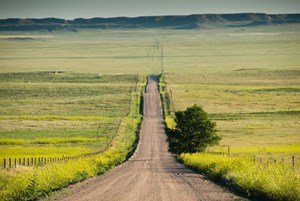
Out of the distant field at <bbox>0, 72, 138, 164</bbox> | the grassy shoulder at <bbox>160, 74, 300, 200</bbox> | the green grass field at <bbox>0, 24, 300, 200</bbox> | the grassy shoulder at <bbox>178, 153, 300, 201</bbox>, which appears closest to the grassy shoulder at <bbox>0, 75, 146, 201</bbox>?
the distant field at <bbox>0, 72, 138, 164</bbox>

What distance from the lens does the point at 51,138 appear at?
75188mm

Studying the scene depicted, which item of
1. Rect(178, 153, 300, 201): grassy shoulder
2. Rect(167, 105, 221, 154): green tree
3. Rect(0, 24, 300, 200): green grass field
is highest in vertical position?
Rect(178, 153, 300, 201): grassy shoulder

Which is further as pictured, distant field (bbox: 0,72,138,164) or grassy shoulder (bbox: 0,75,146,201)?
distant field (bbox: 0,72,138,164)

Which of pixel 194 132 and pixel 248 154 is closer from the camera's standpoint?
pixel 194 132

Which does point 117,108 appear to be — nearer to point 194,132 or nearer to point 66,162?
point 194,132

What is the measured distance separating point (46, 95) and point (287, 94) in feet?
170

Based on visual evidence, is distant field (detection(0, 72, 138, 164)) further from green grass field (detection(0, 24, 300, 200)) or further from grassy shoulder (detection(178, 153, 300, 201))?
grassy shoulder (detection(178, 153, 300, 201))

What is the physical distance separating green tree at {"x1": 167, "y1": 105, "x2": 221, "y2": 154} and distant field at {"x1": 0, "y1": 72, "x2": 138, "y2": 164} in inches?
441

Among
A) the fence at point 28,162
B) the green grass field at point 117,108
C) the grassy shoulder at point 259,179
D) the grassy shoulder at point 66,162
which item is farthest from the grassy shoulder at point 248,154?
the fence at point 28,162

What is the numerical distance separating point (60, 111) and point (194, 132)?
196ft

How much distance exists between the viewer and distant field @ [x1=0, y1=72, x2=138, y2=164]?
69.9m

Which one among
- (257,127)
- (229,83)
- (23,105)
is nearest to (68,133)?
(257,127)

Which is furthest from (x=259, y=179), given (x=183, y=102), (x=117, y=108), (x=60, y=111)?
(x=183, y=102)

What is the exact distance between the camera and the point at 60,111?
367ft
